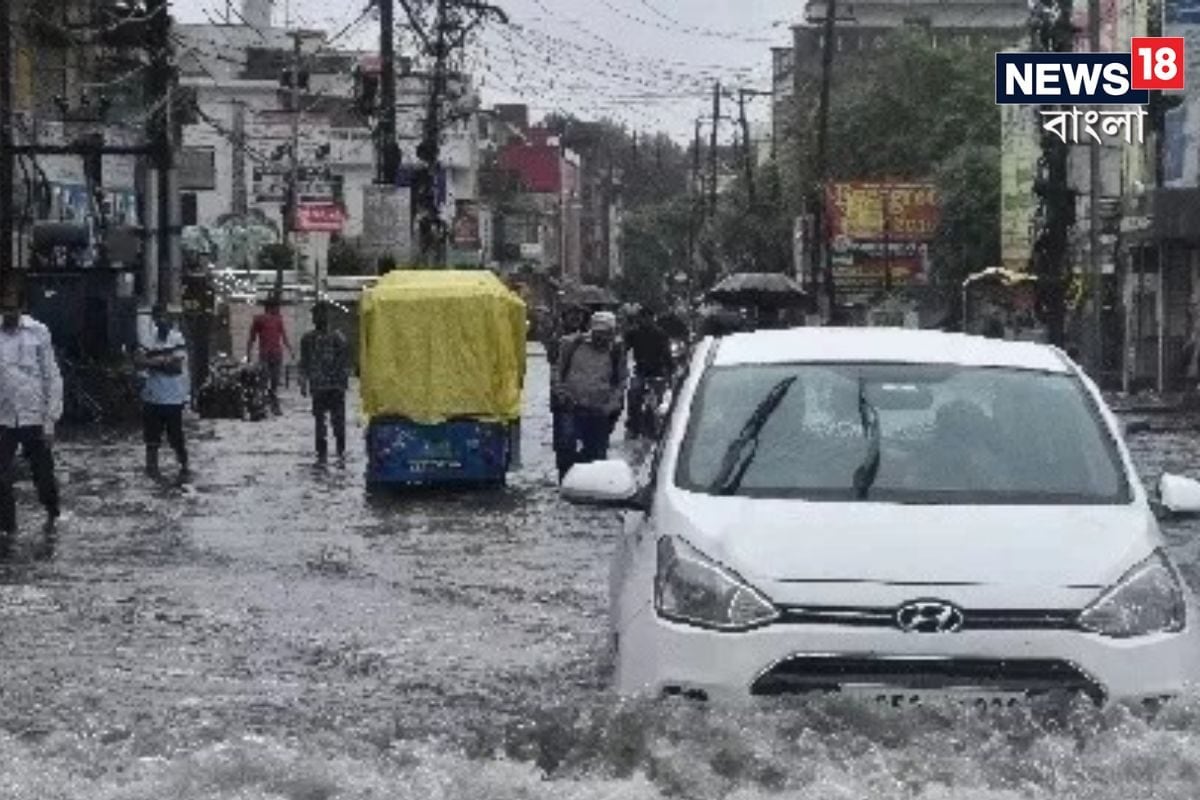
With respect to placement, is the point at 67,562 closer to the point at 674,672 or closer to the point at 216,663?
the point at 216,663

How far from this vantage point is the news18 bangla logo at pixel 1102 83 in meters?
53.5

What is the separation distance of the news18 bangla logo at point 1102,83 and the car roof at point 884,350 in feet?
129

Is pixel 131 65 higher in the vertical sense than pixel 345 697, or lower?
higher

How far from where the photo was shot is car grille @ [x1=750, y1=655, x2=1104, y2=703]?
8680 millimetres

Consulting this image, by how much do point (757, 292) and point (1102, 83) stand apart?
798 centimetres

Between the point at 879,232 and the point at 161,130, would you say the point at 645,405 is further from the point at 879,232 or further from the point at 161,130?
the point at 879,232

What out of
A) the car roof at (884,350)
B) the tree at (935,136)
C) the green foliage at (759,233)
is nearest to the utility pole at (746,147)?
the green foliage at (759,233)

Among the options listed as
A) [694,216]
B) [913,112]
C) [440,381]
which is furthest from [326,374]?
[694,216]

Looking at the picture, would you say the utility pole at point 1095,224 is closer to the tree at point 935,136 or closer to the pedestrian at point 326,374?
the pedestrian at point 326,374

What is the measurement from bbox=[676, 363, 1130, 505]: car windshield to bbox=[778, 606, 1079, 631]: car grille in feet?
2.93

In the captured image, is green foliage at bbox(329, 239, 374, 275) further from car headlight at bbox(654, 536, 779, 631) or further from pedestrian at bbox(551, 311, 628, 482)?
car headlight at bbox(654, 536, 779, 631)

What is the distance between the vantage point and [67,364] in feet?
125

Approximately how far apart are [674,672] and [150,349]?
1868 centimetres

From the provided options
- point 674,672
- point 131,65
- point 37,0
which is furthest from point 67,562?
point 131,65
